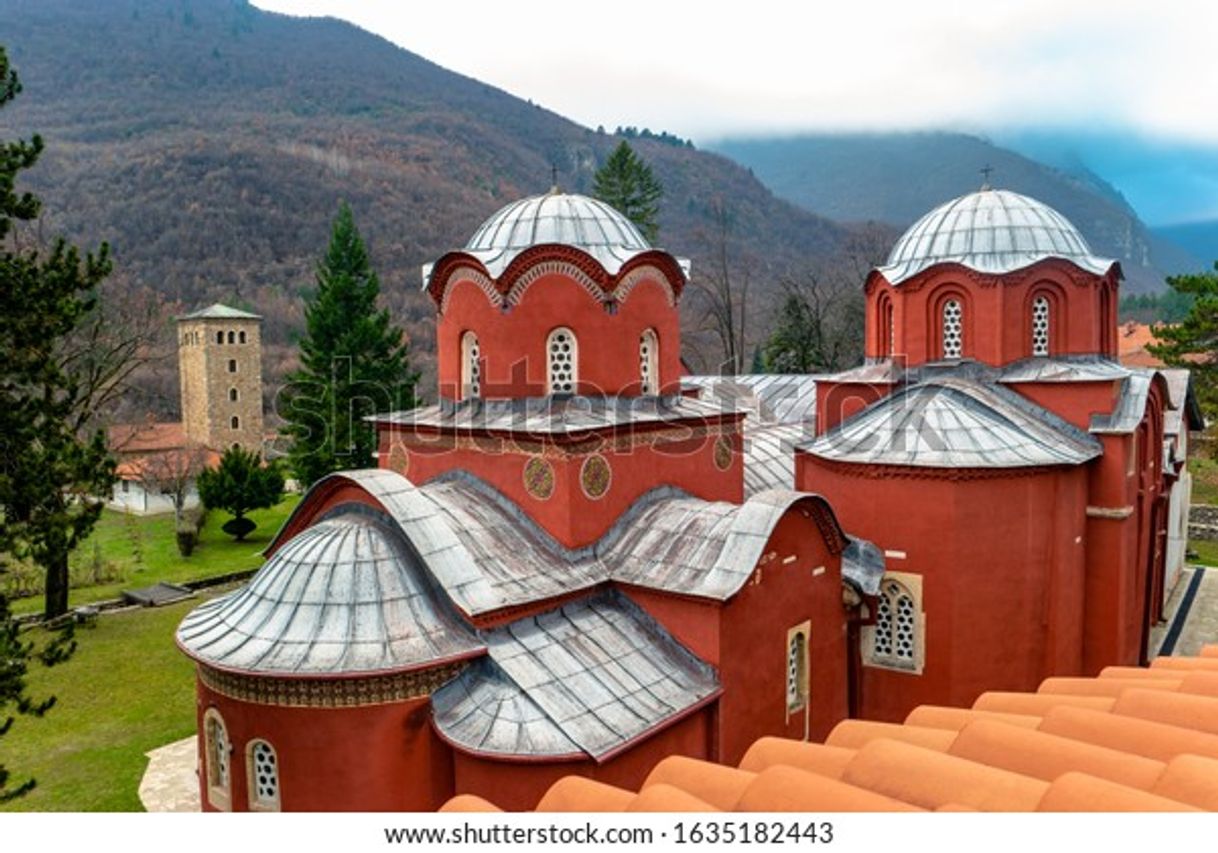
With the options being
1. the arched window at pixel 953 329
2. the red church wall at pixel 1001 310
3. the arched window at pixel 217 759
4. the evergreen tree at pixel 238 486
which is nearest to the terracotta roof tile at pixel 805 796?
the arched window at pixel 217 759

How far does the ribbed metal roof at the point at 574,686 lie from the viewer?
7941 millimetres

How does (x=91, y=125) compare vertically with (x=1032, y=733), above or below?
above

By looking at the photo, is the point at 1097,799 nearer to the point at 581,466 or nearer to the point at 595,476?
the point at 581,466

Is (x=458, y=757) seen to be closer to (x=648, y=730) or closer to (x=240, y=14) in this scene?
(x=648, y=730)

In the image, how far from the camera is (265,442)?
137 feet

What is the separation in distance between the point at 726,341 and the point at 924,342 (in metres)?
19.4

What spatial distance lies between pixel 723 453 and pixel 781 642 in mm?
2961

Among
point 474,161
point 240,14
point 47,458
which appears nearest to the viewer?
point 47,458

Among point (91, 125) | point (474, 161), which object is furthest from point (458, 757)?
point (91, 125)

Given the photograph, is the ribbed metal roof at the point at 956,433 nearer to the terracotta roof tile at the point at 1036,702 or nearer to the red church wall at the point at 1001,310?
the red church wall at the point at 1001,310

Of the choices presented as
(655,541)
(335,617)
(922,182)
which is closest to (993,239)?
(655,541)

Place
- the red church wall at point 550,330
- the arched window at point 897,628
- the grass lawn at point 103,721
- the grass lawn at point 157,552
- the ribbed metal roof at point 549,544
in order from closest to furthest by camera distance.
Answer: the ribbed metal roof at point 549,544 < the red church wall at point 550,330 < the grass lawn at point 103,721 < the arched window at point 897,628 < the grass lawn at point 157,552

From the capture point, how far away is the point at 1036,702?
488 cm

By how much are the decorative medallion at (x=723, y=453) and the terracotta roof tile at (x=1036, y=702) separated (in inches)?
273
